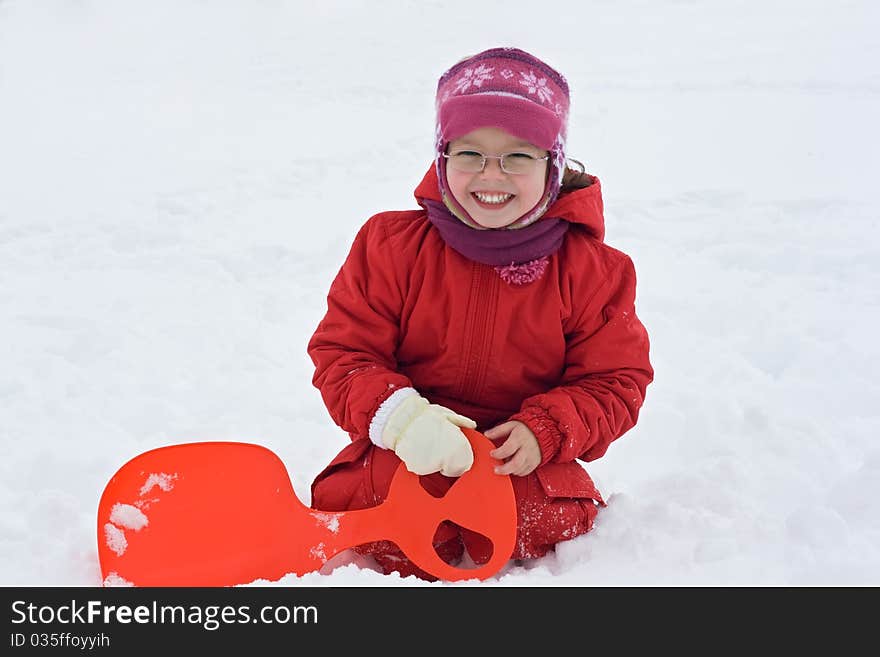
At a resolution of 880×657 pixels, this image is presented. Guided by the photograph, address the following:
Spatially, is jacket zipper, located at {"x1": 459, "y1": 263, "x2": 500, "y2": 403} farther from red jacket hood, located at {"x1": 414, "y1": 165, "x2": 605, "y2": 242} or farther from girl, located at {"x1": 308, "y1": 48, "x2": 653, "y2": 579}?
red jacket hood, located at {"x1": 414, "y1": 165, "x2": 605, "y2": 242}

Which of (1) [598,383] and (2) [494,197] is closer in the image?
(2) [494,197]

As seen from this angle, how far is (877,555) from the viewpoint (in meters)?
1.58

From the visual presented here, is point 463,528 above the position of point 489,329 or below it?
below

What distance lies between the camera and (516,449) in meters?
1.59

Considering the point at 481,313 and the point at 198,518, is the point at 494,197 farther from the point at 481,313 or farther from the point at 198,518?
the point at 198,518

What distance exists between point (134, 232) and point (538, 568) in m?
2.27

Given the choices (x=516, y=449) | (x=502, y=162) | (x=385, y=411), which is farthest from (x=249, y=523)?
(x=502, y=162)

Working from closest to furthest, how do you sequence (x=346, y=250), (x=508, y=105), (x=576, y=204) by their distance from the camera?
(x=508, y=105) → (x=576, y=204) → (x=346, y=250)

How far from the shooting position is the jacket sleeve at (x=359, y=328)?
65.1 inches

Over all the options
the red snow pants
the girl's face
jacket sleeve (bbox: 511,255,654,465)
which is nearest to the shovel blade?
the red snow pants

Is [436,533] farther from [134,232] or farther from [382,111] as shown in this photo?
[382,111]

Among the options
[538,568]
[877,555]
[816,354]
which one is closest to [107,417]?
[538,568]

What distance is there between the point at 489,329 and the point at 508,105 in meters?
0.41

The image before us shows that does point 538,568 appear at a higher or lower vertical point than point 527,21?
lower
